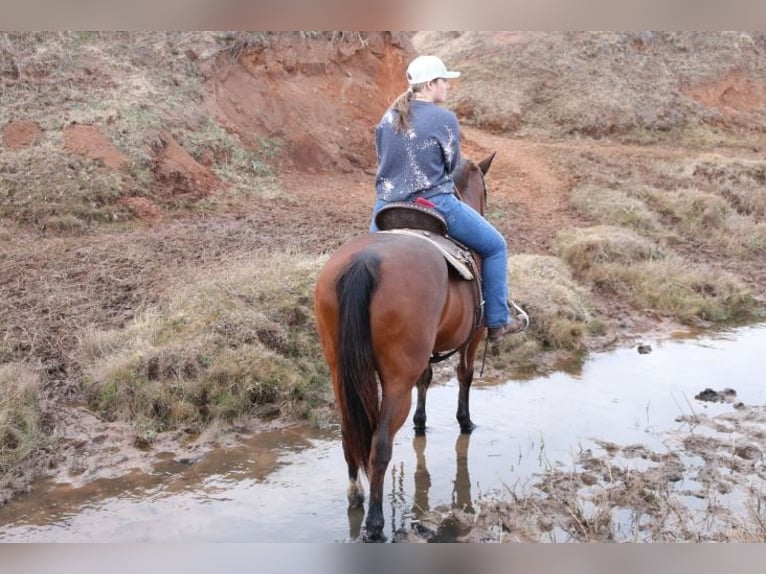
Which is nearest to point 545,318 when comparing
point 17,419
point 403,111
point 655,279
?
point 655,279

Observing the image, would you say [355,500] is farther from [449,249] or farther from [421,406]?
[449,249]

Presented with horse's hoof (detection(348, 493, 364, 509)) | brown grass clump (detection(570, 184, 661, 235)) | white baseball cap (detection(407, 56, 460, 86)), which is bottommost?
horse's hoof (detection(348, 493, 364, 509))

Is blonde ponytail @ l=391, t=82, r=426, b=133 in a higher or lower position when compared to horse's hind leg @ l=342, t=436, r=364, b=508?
higher

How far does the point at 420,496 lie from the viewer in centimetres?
513

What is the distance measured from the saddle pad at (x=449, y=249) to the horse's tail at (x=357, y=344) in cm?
54

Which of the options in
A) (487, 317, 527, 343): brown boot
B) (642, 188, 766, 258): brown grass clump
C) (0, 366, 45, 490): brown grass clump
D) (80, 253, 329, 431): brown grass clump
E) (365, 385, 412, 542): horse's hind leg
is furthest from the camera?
(642, 188, 766, 258): brown grass clump

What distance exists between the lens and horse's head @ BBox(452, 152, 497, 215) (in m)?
5.88

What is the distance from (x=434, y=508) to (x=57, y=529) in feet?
8.13

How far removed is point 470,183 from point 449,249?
1.35 metres

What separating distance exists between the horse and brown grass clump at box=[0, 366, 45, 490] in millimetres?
2532

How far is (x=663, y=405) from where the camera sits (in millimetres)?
6887

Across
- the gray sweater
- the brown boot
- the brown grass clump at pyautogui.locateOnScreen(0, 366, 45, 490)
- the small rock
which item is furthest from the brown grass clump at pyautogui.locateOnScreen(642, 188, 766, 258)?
the brown grass clump at pyautogui.locateOnScreen(0, 366, 45, 490)

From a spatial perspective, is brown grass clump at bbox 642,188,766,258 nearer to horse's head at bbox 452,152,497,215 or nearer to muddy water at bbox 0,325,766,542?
muddy water at bbox 0,325,766,542

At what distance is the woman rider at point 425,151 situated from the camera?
14.8 ft
